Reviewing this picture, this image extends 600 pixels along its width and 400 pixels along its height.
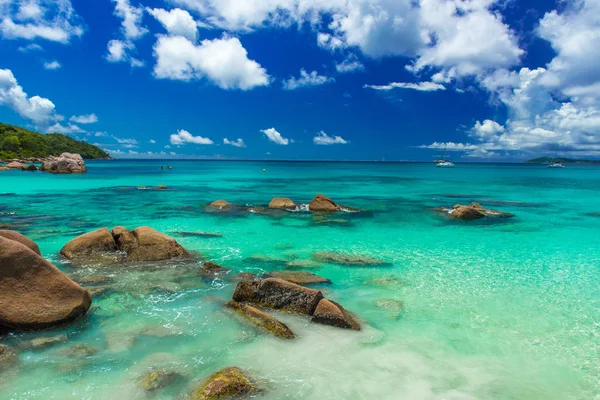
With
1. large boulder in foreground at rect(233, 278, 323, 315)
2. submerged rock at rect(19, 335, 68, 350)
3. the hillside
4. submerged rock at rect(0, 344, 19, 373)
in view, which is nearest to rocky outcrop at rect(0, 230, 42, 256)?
submerged rock at rect(19, 335, 68, 350)

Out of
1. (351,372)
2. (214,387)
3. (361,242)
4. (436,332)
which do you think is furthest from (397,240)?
(214,387)

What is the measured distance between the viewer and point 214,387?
5609 millimetres

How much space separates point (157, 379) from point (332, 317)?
3669 mm

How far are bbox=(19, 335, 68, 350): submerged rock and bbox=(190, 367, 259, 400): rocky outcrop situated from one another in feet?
11.1

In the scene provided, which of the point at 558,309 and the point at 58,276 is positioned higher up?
the point at 58,276

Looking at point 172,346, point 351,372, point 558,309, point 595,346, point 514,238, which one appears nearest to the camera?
point 351,372

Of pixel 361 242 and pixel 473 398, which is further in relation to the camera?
Answer: pixel 361 242

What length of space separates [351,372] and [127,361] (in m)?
4.01

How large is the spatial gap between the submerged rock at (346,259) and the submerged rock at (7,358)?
9.12 m

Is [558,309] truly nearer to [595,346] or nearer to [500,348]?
[595,346]

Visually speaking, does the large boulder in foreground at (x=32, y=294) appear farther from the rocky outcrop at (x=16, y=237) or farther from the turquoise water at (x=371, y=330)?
the rocky outcrop at (x=16, y=237)

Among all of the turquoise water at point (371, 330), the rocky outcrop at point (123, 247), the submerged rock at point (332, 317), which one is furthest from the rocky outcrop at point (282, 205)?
the submerged rock at point (332, 317)

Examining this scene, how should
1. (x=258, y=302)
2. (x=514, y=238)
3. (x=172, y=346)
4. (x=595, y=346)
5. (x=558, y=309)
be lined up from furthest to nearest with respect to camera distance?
(x=514, y=238)
(x=558, y=309)
(x=258, y=302)
(x=595, y=346)
(x=172, y=346)

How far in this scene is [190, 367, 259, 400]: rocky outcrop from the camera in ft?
18.2
